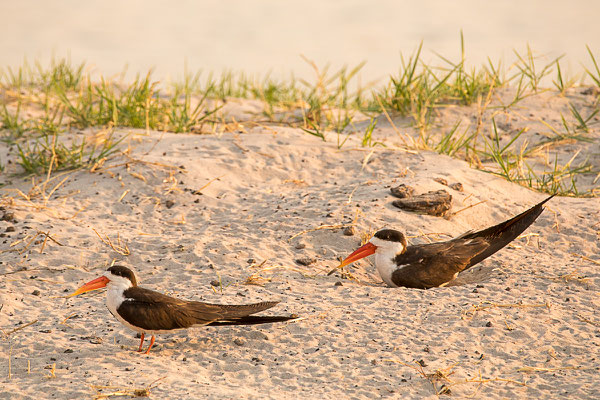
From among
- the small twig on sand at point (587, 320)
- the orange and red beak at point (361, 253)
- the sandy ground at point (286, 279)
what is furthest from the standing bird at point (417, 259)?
the small twig on sand at point (587, 320)

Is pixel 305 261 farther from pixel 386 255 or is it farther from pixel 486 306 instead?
pixel 486 306

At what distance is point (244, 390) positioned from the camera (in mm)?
3506

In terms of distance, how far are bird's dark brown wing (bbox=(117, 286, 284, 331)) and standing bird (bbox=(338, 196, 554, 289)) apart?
3.86 feet

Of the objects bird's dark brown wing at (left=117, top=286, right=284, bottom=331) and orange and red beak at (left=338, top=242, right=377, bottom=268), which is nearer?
bird's dark brown wing at (left=117, top=286, right=284, bottom=331)

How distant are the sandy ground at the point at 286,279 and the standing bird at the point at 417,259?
0.46 feet

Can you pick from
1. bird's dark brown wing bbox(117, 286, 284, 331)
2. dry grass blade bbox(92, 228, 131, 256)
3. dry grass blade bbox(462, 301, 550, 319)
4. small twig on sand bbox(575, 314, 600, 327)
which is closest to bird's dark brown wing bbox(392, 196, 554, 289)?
dry grass blade bbox(462, 301, 550, 319)

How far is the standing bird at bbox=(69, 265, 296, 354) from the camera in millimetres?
3822

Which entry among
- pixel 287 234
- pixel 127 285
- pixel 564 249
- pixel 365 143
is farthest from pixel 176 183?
pixel 564 249

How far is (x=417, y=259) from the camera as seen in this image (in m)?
4.87

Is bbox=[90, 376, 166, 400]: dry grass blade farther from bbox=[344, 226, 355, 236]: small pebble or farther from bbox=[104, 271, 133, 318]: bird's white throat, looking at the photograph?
bbox=[344, 226, 355, 236]: small pebble

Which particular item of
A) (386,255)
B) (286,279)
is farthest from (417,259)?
(286,279)

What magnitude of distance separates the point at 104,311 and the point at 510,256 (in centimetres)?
297

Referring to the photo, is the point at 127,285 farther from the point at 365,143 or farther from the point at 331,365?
the point at 365,143

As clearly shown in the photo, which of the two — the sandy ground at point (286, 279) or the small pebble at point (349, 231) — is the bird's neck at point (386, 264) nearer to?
the sandy ground at point (286, 279)
